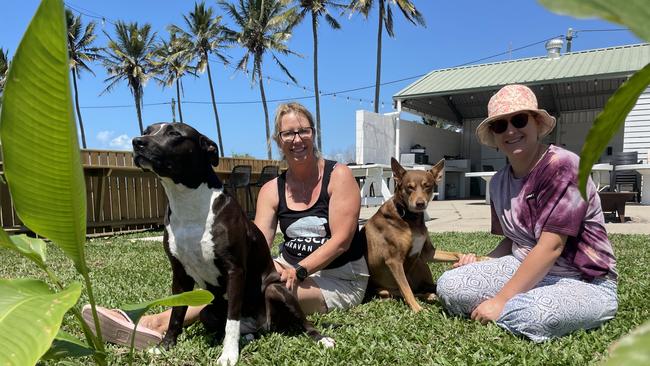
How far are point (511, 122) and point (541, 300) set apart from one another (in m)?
1.00

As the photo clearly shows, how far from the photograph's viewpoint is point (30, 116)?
0.73 meters

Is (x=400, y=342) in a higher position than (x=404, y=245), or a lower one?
lower

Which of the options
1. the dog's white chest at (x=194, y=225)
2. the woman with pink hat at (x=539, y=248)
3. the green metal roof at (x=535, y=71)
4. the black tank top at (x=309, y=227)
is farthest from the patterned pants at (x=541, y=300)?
the green metal roof at (x=535, y=71)

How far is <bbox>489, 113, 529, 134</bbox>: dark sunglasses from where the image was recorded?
107 inches

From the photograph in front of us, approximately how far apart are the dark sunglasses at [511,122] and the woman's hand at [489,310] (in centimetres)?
99

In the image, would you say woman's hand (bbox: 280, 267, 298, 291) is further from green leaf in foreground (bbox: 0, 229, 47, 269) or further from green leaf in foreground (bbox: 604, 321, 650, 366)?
green leaf in foreground (bbox: 604, 321, 650, 366)

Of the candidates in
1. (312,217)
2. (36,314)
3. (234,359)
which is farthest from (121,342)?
(36,314)

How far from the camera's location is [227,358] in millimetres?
2312

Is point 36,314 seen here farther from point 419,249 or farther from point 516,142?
point 419,249

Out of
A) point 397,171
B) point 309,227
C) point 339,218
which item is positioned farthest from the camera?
point 397,171

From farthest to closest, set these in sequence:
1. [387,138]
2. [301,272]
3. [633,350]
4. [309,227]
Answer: [387,138] < [309,227] < [301,272] < [633,350]

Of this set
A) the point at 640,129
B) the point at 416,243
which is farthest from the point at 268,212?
the point at 640,129

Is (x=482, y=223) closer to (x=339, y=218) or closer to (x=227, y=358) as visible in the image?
(x=339, y=218)

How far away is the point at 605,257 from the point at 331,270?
1696 millimetres
